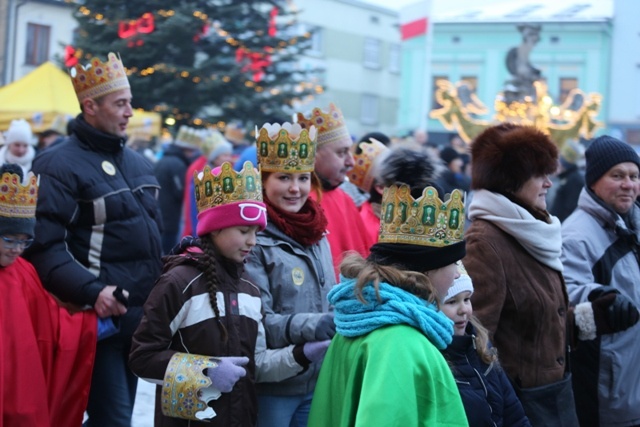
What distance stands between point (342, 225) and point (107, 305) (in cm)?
142

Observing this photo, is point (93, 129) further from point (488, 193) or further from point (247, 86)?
point (247, 86)

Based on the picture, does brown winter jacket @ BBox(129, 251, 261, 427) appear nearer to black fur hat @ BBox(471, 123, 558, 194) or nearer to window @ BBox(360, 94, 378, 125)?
black fur hat @ BBox(471, 123, 558, 194)

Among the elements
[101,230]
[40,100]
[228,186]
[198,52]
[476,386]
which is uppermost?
[198,52]

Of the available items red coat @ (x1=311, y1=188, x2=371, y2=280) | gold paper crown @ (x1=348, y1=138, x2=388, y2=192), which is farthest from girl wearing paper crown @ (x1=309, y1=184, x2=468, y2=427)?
gold paper crown @ (x1=348, y1=138, x2=388, y2=192)

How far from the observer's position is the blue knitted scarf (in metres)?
3.17

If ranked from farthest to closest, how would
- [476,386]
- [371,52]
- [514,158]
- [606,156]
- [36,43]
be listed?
[371,52], [36,43], [606,156], [514,158], [476,386]

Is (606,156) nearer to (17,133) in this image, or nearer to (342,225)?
(342,225)

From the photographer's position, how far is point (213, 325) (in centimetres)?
416

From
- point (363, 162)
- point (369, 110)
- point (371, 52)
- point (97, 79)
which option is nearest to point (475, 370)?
point (97, 79)

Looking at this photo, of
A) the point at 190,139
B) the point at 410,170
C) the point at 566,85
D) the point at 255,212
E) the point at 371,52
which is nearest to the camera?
the point at 410,170

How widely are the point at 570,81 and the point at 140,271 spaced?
43.4m

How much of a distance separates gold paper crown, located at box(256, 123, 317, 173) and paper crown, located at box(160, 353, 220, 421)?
1.09m

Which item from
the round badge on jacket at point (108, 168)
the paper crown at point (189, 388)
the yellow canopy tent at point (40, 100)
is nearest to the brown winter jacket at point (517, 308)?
the paper crown at point (189, 388)

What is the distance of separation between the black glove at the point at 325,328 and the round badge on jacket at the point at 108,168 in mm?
1617
